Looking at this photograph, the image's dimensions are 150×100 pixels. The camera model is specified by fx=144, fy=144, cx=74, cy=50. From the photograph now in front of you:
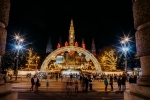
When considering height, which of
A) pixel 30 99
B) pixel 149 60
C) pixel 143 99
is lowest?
pixel 30 99

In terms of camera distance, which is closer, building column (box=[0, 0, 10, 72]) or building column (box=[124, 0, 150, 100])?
building column (box=[124, 0, 150, 100])

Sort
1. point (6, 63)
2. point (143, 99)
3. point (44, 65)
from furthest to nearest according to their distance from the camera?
1. point (6, 63)
2. point (44, 65)
3. point (143, 99)

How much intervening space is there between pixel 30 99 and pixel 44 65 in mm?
30435

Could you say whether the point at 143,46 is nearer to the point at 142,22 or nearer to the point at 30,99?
the point at 142,22

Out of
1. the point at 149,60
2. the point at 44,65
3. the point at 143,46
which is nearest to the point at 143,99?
the point at 149,60

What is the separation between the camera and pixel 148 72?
507 cm

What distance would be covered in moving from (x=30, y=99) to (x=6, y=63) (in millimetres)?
41445

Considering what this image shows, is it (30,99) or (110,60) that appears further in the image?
(110,60)

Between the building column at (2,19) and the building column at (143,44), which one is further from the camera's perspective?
the building column at (2,19)

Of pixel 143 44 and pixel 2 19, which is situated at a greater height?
pixel 2 19

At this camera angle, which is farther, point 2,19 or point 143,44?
point 2,19

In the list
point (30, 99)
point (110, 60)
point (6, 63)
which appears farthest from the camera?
point (110, 60)

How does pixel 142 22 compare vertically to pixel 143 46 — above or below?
above

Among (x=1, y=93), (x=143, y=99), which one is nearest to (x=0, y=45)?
(x=1, y=93)
